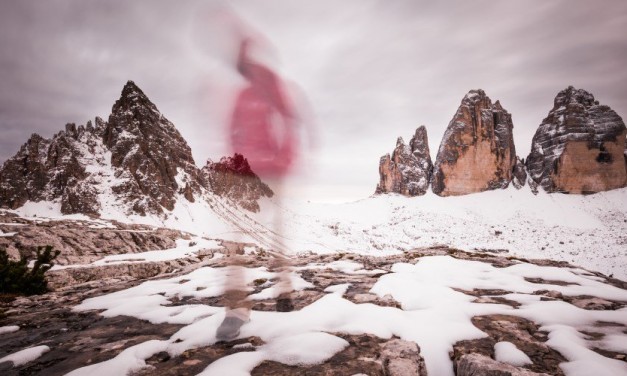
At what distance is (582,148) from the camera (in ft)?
311

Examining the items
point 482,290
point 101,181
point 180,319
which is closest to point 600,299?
point 482,290

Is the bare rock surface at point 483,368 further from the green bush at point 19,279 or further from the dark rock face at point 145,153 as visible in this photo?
the dark rock face at point 145,153

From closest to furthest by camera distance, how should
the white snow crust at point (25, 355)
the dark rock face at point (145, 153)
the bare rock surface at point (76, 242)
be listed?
the white snow crust at point (25, 355) < the bare rock surface at point (76, 242) < the dark rock face at point (145, 153)

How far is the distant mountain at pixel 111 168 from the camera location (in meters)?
58.4

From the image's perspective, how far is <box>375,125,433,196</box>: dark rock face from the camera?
118756mm

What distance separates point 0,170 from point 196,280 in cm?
8590

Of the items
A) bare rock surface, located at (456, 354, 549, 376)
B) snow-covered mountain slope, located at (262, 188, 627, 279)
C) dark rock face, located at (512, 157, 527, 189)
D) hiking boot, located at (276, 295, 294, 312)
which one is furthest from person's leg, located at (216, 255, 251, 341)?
dark rock face, located at (512, 157, 527, 189)

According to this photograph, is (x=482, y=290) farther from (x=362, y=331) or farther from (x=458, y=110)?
(x=458, y=110)

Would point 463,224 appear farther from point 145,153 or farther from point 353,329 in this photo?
point 145,153

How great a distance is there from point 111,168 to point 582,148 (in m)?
150

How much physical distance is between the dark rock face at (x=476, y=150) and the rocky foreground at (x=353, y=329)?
116 metres

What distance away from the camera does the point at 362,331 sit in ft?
11.9

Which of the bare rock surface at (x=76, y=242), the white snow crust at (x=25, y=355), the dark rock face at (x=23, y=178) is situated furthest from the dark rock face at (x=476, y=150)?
the dark rock face at (x=23, y=178)

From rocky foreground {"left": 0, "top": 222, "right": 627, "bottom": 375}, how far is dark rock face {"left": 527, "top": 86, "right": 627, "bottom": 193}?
122 meters
